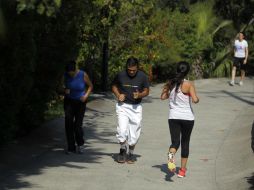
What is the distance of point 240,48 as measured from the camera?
64.4 ft

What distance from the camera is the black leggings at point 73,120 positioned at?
1009 centimetres

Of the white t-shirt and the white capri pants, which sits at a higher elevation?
the white t-shirt

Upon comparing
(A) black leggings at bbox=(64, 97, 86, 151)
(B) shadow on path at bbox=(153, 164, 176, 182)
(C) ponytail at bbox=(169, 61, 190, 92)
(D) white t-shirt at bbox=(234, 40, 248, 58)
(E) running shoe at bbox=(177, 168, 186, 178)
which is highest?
(C) ponytail at bbox=(169, 61, 190, 92)

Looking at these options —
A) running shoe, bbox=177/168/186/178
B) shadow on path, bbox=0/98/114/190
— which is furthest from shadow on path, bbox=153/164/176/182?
shadow on path, bbox=0/98/114/190

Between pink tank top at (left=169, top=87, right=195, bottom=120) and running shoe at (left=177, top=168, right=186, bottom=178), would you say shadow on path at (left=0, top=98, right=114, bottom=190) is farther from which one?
pink tank top at (left=169, top=87, right=195, bottom=120)

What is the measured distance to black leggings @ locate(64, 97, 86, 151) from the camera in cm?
1009

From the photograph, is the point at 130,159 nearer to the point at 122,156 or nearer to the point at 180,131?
the point at 122,156

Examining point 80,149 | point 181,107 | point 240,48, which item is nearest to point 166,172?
point 181,107

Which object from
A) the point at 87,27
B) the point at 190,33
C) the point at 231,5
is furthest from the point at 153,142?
the point at 231,5

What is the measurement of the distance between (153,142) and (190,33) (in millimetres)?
12570

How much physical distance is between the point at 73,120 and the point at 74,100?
0.37 metres

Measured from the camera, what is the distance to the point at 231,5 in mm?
26875

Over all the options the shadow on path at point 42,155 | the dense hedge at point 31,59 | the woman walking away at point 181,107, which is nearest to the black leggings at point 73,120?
the shadow on path at point 42,155

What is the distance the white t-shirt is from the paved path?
4.97m
